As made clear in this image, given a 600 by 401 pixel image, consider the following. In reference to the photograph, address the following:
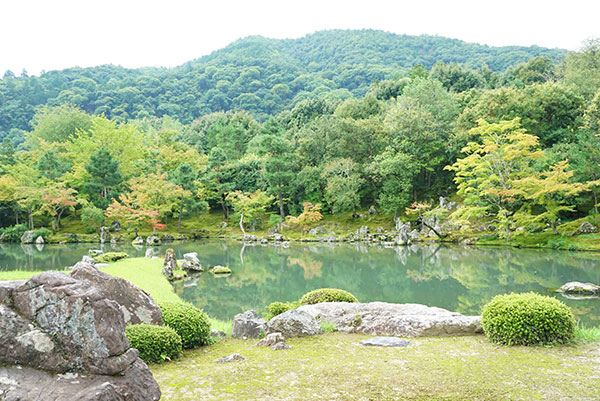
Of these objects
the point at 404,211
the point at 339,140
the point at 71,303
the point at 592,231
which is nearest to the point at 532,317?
the point at 71,303

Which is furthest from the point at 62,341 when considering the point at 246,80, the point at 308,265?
the point at 246,80

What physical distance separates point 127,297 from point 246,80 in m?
91.2

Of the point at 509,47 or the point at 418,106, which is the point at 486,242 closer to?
the point at 418,106

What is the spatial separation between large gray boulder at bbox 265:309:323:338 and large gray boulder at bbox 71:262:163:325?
1677 millimetres

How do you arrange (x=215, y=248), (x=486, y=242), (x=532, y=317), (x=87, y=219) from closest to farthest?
(x=532, y=317) < (x=486, y=242) < (x=215, y=248) < (x=87, y=219)

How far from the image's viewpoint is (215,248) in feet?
85.1

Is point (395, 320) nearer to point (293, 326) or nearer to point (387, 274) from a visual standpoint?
point (293, 326)

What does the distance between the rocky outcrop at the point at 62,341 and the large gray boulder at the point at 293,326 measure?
3319mm

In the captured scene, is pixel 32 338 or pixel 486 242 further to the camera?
pixel 486 242

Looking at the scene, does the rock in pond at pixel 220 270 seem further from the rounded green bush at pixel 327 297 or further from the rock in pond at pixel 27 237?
the rock in pond at pixel 27 237

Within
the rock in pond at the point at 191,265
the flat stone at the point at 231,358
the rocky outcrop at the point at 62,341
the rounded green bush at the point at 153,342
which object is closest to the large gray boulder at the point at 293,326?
the flat stone at the point at 231,358

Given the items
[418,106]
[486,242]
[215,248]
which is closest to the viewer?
[486,242]

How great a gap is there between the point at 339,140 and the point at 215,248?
14.8 m

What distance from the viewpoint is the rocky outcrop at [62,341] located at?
2576 mm
